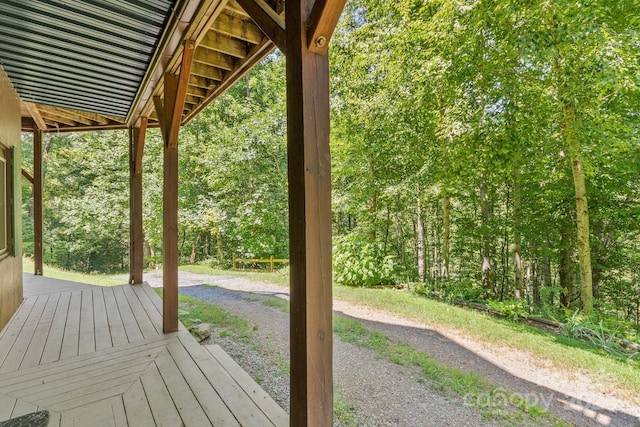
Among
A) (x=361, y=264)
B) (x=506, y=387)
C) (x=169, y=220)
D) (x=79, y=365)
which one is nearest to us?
(x=79, y=365)

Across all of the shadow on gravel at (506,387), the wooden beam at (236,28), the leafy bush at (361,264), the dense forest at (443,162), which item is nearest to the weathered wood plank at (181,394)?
the shadow on gravel at (506,387)

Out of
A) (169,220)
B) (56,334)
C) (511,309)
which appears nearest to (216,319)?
(56,334)

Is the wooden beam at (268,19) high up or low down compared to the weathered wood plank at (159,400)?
up

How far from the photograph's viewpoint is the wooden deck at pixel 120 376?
5.58 feet

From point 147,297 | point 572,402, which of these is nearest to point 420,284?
point 572,402

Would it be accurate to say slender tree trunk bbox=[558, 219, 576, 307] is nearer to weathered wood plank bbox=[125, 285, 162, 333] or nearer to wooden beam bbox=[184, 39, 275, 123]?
wooden beam bbox=[184, 39, 275, 123]

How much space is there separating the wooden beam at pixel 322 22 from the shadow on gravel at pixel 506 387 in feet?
10.5

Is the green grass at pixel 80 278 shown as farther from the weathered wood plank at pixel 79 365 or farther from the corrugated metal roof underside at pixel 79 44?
the weathered wood plank at pixel 79 365

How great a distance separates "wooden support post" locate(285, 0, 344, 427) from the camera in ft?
3.23

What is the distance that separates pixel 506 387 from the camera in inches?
118

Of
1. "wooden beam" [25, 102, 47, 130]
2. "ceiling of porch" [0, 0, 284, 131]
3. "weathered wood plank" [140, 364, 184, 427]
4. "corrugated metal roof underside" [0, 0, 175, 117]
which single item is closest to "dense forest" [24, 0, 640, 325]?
"ceiling of porch" [0, 0, 284, 131]

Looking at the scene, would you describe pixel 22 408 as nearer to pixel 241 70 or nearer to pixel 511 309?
pixel 241 70

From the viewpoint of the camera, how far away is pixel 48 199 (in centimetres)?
1319

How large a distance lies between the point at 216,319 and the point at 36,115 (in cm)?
432
